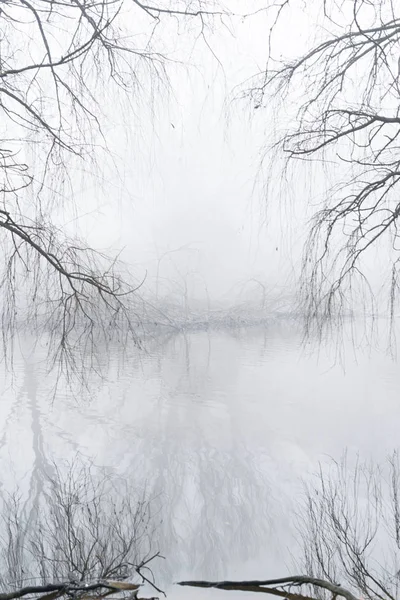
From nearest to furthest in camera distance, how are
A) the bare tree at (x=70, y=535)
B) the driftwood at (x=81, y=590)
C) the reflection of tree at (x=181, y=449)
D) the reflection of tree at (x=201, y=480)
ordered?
the driftwood at (x=81, y=590) < the bare tree at (x=70, y=535) < the reflection of tree at (x=201, y=480) < the reflection of tree at (x=181, y=449)

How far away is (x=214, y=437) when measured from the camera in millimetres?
6273

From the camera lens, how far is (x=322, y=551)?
12.1ft

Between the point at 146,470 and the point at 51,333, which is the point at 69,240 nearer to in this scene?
the point at 51,333

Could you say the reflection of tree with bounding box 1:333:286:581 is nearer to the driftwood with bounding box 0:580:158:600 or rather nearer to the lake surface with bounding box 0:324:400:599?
the lake surface with bounding box 0:324:400:599

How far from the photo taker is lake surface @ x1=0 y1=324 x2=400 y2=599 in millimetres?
4211

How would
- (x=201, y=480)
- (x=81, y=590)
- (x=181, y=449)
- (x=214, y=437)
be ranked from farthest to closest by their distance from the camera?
(x=214, y=437) < (x=181, y=449) < (x=201, y=480) < (x=81, y=590)

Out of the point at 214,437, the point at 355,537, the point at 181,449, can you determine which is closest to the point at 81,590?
the point at 355,537

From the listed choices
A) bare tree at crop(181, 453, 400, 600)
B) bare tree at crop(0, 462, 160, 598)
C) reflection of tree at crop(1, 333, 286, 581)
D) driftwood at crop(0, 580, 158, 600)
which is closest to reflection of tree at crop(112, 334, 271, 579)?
reflection of tree at crop(1, 333, 286, 581)

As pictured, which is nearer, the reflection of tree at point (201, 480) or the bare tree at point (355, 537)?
the bare tree at point (355, 537)

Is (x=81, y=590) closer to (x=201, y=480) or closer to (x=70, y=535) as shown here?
(x=70, y=535)

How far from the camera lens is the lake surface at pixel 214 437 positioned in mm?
4211

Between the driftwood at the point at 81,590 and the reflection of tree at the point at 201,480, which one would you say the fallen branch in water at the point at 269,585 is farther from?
the reflection of tree at the point at 201,480

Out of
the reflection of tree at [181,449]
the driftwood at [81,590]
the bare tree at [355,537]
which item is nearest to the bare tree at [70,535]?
the reflection of tree at [181,449]

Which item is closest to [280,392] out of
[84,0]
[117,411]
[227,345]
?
[117,411]
